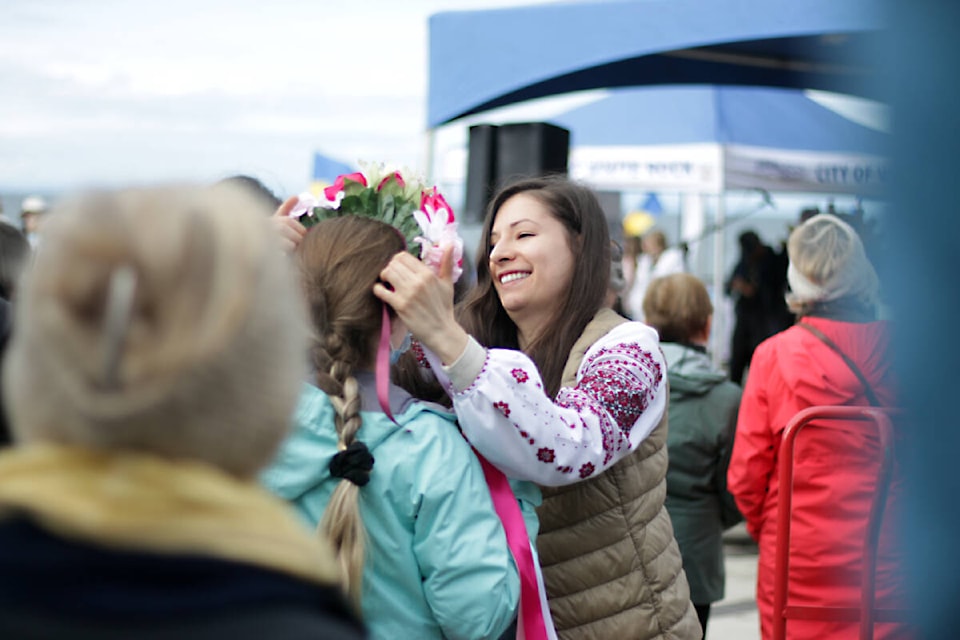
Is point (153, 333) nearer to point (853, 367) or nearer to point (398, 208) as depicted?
point (398, 208)

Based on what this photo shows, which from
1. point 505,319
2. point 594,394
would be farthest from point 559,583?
point 505,319

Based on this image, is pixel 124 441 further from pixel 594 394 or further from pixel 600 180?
pixel 600 180

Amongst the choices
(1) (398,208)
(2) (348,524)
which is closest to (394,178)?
(1) (398,208)

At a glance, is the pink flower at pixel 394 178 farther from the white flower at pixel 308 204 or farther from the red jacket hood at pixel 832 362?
the red jacket hood at pixel 832 362

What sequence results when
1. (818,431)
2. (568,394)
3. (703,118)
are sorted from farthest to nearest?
(703,118)
(818,431)
(568,394)

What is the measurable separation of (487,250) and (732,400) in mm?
1870

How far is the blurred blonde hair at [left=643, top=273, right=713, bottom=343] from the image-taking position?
4.40 m

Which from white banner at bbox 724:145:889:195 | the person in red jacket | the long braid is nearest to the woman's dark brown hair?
the long braid

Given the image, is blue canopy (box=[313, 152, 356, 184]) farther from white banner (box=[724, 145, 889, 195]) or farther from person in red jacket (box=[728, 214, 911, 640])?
person in red jacket (box=[728, 214, 911, 640])

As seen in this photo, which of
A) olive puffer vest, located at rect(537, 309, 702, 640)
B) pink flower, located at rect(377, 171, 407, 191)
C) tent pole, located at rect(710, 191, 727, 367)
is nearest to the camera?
pink flower, located at rect(377, 171, 407, 191)

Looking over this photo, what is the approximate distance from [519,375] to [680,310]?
2.51 metres

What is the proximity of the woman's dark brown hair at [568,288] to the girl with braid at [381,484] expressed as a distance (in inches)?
22.6

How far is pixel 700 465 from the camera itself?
4.12 metres

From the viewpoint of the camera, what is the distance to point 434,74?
759 centimetres
